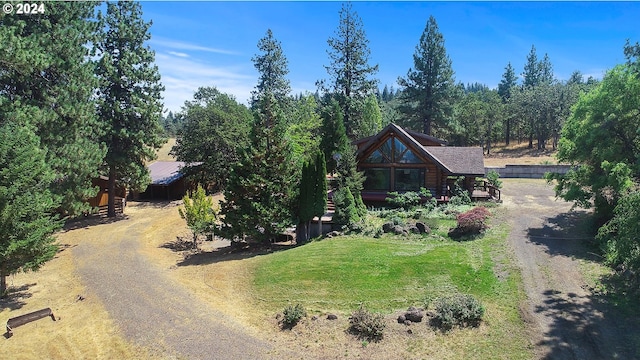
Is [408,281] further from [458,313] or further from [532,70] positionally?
[532,70]

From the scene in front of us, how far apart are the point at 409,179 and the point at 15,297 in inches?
1006

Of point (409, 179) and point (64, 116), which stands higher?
point (64, 116)

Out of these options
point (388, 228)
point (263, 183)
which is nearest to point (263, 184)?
point (263, 183)

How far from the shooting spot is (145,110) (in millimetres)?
32469

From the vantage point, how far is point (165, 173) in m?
43.7

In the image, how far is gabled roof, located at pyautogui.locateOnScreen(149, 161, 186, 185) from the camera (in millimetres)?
40938

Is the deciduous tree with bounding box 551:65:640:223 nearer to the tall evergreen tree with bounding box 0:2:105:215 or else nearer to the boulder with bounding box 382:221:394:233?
the boulder with bounding box 382:221:394:233

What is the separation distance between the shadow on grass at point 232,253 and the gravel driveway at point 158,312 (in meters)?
2.28

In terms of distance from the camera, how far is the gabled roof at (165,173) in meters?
40.9

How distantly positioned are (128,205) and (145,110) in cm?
1212

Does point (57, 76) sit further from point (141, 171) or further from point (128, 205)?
point (128, 205)

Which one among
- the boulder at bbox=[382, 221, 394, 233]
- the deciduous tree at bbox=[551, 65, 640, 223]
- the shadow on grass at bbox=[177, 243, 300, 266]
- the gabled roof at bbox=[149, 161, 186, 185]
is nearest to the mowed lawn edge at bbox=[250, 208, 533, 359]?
the boulder at bbox=[382, 221, 394, 233]

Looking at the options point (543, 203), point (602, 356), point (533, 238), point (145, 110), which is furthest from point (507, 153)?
point (602, 356)

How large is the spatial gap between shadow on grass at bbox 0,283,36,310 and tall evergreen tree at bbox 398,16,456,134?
1823 inches
